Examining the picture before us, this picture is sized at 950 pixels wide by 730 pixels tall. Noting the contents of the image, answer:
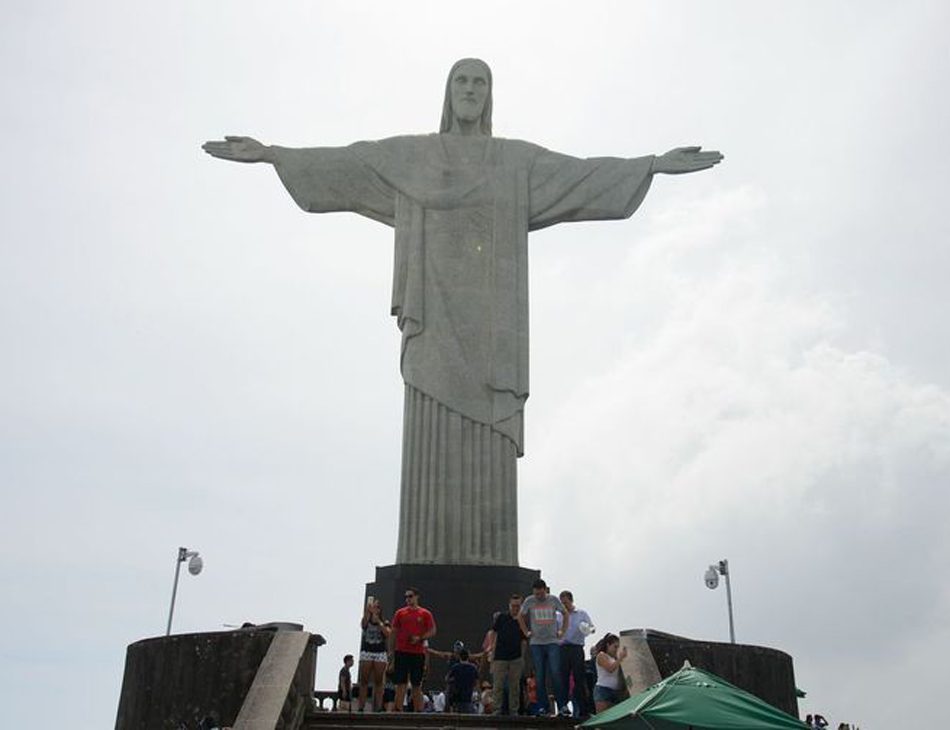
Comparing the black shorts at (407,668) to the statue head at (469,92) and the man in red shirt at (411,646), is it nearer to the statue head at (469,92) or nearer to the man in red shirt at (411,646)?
the man in red shirt at (411,646)

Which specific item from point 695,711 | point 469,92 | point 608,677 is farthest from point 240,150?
point 695,711

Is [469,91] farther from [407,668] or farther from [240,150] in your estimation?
[407,668]

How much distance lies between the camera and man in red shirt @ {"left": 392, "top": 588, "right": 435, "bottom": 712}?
12.4 m

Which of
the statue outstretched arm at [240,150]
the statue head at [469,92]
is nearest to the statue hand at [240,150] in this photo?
the statue outstretched arm at [240,150]

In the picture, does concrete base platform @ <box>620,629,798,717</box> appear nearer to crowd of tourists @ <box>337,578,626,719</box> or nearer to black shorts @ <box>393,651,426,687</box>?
crowd of tourists @ <box>337,578,626,719</box>

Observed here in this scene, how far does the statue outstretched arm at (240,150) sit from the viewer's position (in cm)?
1817

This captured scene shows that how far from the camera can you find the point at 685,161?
18.6 meters

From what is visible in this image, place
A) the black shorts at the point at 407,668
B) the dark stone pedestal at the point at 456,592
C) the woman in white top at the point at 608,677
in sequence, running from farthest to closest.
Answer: the dark stone pedestal at the point at 456,592
the black shorts at the point at 407,668
the woman in white top at the point at 608,677

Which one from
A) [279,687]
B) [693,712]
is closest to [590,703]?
[279,687]

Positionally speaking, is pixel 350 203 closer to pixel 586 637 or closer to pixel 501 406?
pixel 501 406

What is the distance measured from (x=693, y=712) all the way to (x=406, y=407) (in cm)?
995

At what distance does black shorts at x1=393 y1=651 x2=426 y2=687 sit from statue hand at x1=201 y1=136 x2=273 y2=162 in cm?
899

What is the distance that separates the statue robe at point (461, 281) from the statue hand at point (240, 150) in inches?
9.6

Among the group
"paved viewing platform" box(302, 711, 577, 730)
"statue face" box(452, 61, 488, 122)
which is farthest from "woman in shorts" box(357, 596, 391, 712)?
"statue face" box(452, 61, 488, 122)
